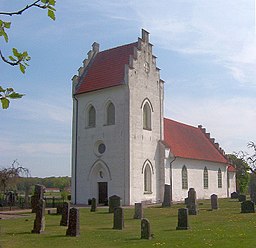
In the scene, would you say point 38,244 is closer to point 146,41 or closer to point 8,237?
point 8,237

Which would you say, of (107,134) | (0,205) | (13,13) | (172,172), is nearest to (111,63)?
(107,134)

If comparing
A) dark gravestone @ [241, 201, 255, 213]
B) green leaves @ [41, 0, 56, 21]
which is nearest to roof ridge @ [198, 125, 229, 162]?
dark gravestone @ [241, 201, 255, 213]

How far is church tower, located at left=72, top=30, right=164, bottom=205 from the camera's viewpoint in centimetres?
3316

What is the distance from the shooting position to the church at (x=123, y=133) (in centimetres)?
3322

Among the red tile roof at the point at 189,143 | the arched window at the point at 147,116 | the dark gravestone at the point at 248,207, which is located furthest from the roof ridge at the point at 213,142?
the dark gravestone at the point at 248,207

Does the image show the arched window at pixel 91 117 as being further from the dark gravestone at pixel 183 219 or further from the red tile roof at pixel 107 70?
the dark gravestone at pixel 183 219

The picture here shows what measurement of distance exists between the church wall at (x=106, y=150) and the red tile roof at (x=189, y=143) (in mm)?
5891

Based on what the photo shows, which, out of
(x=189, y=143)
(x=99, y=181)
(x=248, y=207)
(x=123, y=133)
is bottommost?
(x=248, y=207)

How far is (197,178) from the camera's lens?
41.9m

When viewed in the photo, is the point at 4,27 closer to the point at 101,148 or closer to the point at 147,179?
the point at 101,148

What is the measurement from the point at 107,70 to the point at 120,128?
6173 millimetres

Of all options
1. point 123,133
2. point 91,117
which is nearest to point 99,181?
point 123,133

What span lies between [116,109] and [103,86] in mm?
2535

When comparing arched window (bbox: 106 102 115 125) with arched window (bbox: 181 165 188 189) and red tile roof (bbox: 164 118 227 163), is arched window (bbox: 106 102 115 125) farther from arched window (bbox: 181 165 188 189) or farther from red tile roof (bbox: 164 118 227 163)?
arched window (bbox: 181 165 188 189)
